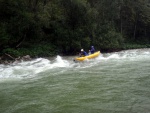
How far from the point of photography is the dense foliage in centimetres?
2088

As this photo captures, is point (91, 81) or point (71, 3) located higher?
point (71, 3)

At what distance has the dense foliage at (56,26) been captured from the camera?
20875mm

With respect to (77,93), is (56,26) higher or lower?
higher

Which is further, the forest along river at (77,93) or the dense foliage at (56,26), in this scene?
the dense foliage at (56,26)

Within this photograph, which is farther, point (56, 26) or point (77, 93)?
point (56, 26)

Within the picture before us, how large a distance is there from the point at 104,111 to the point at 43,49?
17.4 meters

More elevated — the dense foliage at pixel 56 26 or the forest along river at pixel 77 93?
the dense foliage at pixel 56 26

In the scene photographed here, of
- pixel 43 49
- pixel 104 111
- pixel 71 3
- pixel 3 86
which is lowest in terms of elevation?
pixel 104 111

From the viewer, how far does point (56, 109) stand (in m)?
7.00

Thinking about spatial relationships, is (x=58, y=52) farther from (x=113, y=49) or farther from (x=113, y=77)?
(x=113, y=77)

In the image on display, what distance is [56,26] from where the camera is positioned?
80.7 feet

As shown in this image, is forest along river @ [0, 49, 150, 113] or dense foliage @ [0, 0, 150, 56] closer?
forest along river @ [0, 49, 150, 113]

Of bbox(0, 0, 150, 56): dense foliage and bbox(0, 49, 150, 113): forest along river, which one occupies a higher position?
bbox(0, 0, 150, 56): dense foliage

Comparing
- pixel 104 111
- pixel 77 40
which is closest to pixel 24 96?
pixel 104 111
